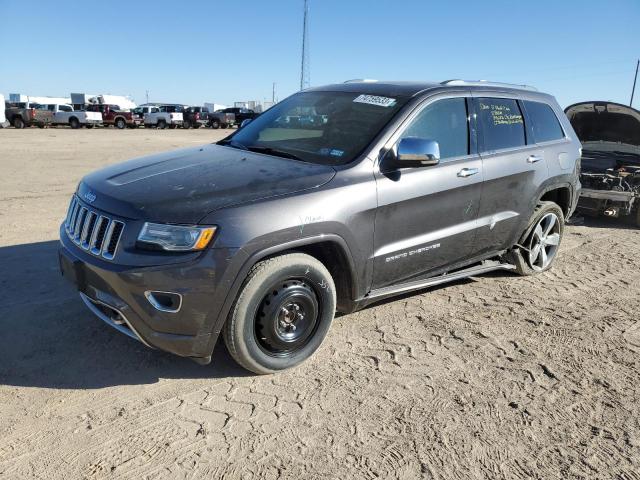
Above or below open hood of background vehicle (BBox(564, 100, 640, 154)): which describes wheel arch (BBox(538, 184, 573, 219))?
below

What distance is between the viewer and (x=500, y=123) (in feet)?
15.3

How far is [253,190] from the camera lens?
3084 millimetres

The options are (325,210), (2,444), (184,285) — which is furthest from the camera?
(325,210)

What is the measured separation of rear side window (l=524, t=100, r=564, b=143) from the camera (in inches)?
201

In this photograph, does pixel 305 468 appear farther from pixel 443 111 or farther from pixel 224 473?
pixel 443 111

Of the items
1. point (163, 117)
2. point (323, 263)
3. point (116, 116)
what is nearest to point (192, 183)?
point (323, 263)

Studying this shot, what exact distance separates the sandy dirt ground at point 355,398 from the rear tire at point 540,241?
0.58 m

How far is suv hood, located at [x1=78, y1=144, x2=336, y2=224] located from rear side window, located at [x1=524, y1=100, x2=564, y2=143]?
270 cm

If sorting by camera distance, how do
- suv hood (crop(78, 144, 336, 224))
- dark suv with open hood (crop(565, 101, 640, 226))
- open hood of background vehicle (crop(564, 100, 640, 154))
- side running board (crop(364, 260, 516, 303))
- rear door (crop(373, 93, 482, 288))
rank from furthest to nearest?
open hood of background vehicle (crop(564, 100, 640, 154)), dark suv with open hood (crop(565, 101, 640, 226)), side running board (crop(364, 260, 516, 303)), rear door (crop(373, 93, 482, 288)), suv hood (crop(78, 144, 336, 224))

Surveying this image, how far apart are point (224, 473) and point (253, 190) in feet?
5.06

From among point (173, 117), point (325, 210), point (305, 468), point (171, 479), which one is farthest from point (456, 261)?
point (173, 117)

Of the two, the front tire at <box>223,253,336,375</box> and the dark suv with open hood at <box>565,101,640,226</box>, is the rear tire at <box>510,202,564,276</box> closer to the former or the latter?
the front tire at <box>223,253,336,375</box>

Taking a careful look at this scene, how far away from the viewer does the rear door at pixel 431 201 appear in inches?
143

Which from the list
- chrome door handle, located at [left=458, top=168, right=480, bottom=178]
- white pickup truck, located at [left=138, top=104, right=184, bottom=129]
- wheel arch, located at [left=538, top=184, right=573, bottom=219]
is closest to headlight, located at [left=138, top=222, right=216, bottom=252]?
chrome door handle, located at [left=458, top=168, right=480, bottom=178]
